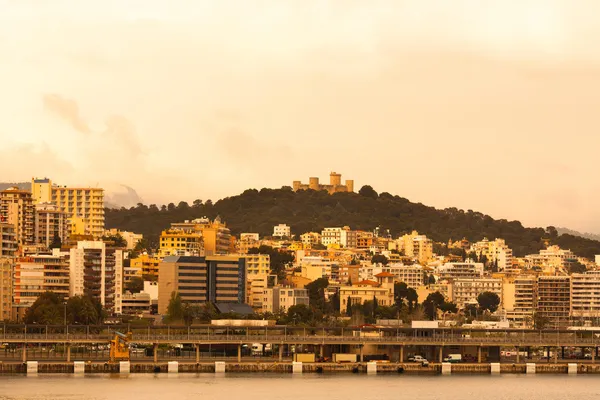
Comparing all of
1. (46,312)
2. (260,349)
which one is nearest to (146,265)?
(46,312)

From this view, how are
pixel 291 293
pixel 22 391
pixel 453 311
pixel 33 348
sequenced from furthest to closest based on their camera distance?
pixel 453 311
pixel 291 293
pixel 33 348
pixel 22 391

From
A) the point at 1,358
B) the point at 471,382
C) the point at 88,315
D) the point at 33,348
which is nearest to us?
the point at 471,382

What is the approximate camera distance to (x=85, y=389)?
80.2 m

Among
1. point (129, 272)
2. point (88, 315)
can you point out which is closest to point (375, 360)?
point (88, 315)

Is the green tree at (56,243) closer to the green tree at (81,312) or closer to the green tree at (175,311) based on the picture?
the green tree at (175,311)

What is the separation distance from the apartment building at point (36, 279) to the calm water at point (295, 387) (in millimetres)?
57160

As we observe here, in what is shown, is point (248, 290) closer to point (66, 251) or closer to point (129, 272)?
point (129, 272)

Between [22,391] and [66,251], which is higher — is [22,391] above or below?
below

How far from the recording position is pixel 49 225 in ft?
628

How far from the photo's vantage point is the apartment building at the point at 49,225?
189500mm

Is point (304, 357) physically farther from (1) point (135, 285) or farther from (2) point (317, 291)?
(2) point (317, 291)

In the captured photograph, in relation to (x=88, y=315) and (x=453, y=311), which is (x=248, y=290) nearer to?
(x=453, y=311)

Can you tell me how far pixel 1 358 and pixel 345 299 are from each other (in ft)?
295

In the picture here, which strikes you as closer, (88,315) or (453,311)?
(88,315)
